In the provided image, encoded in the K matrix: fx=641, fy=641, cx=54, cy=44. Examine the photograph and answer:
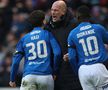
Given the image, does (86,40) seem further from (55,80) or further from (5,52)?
(5,52)

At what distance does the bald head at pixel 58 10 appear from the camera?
1041cm

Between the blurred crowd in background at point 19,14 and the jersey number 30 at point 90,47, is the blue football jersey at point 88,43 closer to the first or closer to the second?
the jersey number 30 at point 90,47

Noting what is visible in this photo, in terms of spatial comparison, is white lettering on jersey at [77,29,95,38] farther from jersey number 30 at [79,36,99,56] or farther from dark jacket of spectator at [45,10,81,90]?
dark jacket of spectator at [45,10,81,90]

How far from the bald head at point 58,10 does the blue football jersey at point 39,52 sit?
34 centimetres

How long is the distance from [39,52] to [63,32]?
28.6 inches

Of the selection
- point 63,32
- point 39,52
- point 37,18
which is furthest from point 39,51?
Answer: point 63,32

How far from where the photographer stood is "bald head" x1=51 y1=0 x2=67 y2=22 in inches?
410

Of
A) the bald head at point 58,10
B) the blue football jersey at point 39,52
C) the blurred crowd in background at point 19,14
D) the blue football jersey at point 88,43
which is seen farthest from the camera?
the blurred crowd in background at point 19,14

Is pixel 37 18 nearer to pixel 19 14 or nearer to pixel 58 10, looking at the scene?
pixel 58 10

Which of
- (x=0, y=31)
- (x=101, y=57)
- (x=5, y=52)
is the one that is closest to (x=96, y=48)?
(x=101, y=57)

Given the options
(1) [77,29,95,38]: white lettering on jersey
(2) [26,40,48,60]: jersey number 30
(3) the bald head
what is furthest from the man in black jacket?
(1) [77,29,95,38]: white lettering on jersey

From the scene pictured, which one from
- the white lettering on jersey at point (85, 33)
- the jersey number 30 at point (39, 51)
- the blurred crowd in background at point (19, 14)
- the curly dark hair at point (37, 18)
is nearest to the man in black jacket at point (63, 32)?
the curly dark hair at point (37, 18)

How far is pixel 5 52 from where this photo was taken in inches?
643

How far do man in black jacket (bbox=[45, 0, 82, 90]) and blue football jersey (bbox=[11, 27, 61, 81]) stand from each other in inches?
12.3
